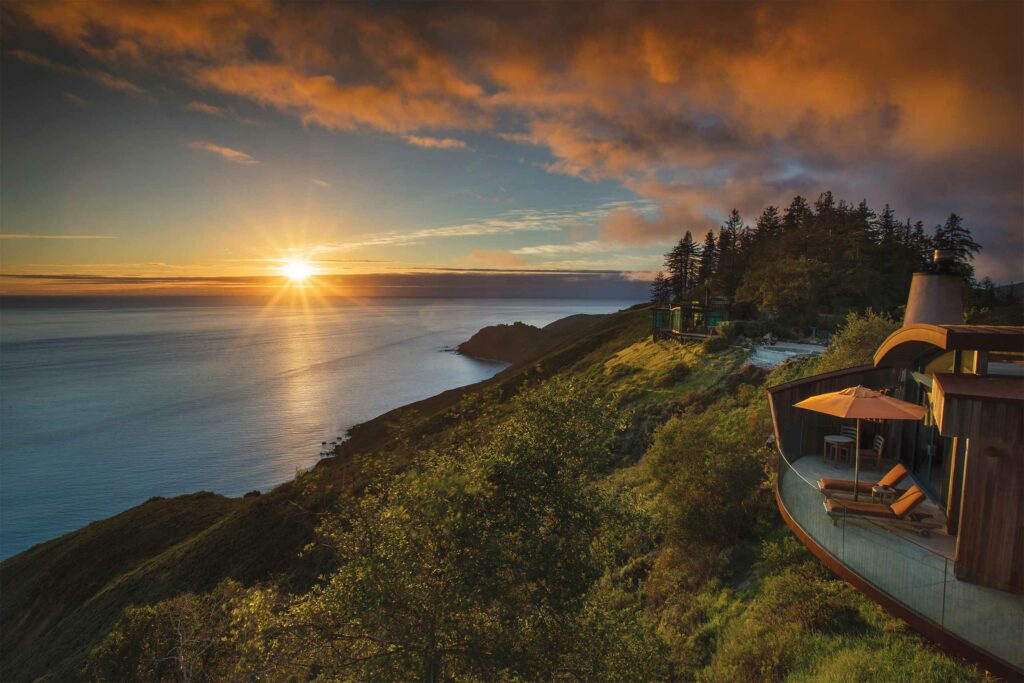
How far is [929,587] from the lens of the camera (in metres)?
7.55

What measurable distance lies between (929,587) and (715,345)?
35.3 metres

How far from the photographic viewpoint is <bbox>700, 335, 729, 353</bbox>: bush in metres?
40.6

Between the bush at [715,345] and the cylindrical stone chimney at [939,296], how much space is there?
2264 centimetres

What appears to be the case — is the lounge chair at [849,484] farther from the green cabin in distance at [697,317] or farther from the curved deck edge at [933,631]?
the green cabin in distance at [697,317]

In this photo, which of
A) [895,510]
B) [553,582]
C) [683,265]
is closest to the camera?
[553,582]

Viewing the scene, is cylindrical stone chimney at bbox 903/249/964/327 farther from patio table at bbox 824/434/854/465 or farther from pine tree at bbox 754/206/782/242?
pine tree at bbox 754/206/782/242

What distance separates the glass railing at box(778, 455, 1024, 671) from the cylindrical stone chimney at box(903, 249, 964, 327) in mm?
12982

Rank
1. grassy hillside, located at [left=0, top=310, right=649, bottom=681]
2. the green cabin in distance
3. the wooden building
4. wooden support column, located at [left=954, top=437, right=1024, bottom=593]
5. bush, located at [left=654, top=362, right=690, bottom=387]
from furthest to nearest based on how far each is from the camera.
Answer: the green cabin in distance < bush, located at [left=654, top=362, right=690, bottom=387] < grassy hillside, located at [left=0, top=310, right=649, bottom=681] < wooden support column, located at [left=954, top=437, right=1024, bottom=593] < the wooden building

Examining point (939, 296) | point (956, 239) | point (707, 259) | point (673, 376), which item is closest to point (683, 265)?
point (707, 259)

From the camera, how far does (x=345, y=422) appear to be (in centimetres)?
8238

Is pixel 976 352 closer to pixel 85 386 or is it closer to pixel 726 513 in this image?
pixel 726 513

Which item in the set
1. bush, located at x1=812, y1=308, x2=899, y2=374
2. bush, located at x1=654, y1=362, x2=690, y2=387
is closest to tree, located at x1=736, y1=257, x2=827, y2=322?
bush, located at x1=654, y1=362, x2=690, y2=387

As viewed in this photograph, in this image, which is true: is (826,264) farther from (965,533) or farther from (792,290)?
(965,533)

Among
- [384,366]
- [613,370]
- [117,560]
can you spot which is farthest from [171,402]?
[613,370]
